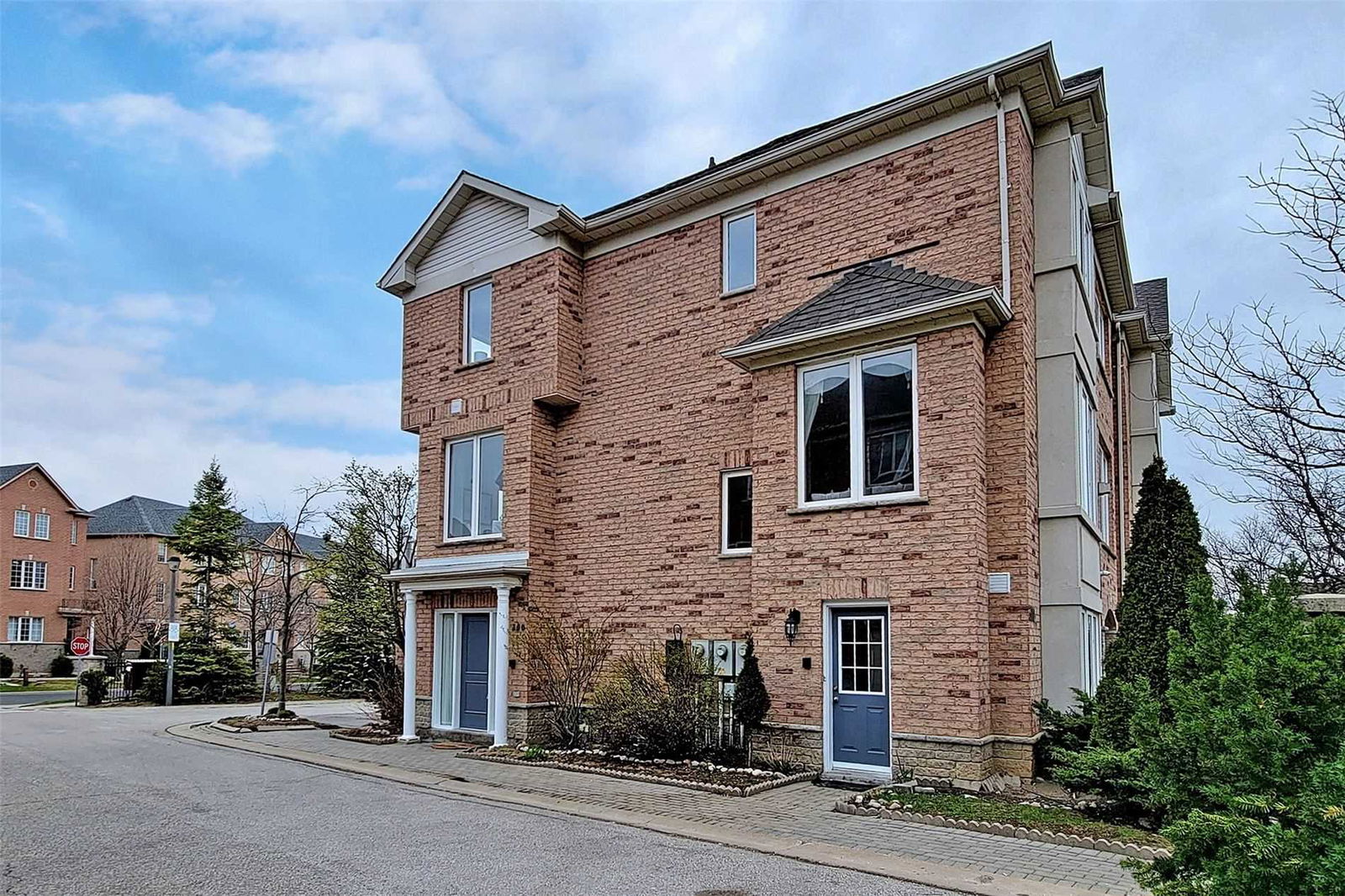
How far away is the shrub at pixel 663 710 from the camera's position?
13406mm

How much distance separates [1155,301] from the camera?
2495 cm

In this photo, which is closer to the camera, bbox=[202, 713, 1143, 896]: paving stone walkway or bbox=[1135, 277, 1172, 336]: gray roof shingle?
bbox=[202, 713, 1143, 896]: paving stone walkway

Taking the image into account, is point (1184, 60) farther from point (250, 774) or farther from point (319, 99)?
point (250, 774)

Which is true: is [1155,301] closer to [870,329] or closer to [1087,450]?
[1087,450]

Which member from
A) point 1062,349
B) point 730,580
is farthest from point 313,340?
point 1062,349

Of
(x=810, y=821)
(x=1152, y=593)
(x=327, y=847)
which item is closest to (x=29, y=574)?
(x=327, y=847)

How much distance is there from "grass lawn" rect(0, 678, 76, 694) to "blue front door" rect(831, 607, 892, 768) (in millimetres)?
38059

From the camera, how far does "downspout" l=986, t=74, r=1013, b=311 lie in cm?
1261

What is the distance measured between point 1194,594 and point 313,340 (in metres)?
21.2

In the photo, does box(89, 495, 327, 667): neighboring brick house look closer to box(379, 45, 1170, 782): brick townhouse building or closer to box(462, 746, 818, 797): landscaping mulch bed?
box(379, 45, 1170, 782): brick townhouse building

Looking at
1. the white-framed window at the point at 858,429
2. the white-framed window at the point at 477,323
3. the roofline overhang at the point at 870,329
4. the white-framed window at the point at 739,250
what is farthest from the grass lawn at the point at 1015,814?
the white-framed window at the point at 477,323

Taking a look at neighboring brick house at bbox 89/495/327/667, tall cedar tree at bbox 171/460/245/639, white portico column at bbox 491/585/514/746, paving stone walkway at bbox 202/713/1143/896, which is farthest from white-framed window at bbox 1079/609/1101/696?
neighboring brick house at bbox 89/495/327/667

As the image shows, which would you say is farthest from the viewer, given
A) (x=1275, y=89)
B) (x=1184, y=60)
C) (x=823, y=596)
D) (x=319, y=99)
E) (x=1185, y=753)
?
(x=319, y=99)

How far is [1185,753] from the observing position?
561 cm
